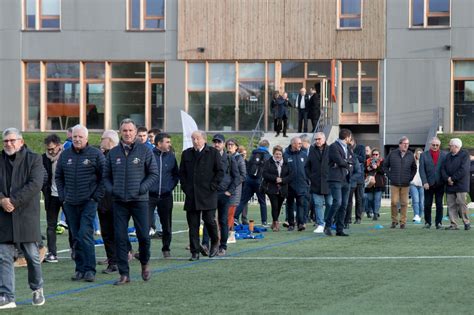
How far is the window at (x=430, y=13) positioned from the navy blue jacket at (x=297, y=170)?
898 inches

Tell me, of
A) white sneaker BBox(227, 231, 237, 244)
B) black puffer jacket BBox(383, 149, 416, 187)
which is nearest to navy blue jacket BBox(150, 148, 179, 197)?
white sneaker BBox(227, 231, 237, 244)

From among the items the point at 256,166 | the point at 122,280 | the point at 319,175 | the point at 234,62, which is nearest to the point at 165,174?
the point at 122,280

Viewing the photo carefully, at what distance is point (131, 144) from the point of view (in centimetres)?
1413

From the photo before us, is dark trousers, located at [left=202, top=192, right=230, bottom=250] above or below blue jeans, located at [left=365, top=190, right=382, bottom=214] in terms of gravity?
above

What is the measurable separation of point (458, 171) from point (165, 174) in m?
7.90

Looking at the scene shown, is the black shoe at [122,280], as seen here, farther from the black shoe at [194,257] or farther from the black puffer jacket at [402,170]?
the black puffer jacket at [402,170]

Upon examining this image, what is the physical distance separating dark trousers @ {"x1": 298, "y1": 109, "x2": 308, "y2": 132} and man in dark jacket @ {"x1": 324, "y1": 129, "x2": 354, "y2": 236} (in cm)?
2241

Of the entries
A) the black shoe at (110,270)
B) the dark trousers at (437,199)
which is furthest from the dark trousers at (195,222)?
the dark trousers at (437,199)

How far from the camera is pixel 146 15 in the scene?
154 feet

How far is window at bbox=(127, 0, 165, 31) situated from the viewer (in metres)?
46.8

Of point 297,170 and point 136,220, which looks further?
point 297,170

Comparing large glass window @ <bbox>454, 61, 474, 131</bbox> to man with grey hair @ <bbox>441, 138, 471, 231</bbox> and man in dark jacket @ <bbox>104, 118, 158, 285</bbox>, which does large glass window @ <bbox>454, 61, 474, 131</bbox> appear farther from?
man in dark jacket @ <bbox>104, 118, 158, 285</bbox>

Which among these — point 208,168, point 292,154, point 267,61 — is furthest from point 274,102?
point 208,168

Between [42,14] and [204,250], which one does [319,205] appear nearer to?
[204,250]
